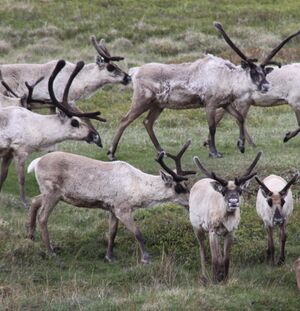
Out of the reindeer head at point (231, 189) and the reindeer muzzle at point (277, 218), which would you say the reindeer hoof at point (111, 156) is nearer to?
the reindeer muzzle at point (277, 218)

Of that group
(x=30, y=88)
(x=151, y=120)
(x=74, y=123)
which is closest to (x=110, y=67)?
(x=151, y=120)

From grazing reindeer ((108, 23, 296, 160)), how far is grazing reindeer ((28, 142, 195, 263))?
3.65 m

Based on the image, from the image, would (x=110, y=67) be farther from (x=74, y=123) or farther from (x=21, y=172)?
(x=21, y=172)

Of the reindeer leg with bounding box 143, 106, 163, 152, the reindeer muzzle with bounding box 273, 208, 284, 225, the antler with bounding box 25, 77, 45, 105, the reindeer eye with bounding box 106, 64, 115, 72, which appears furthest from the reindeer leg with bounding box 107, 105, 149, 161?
the reindeer muzzle with bounding box 273, 208, 284, 225

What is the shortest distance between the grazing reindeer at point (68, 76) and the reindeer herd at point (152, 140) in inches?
0.7

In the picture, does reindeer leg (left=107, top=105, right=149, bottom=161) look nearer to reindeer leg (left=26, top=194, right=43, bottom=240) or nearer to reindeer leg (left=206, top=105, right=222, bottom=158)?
reindeer leg (left=206, top=105, right=222, bottom=158)

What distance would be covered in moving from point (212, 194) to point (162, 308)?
2090mm

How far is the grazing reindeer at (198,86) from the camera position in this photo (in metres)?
16.3

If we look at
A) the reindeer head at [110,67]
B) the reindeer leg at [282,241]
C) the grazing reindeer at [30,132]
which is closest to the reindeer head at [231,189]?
the reindeer leg at [282,241]

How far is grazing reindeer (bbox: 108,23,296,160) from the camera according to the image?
16.3 metres

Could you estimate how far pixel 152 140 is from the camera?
16.5 meters

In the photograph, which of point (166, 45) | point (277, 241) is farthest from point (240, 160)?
point (166, 45)

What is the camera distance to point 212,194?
37.4 feet

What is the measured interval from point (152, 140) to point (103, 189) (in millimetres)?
4079
